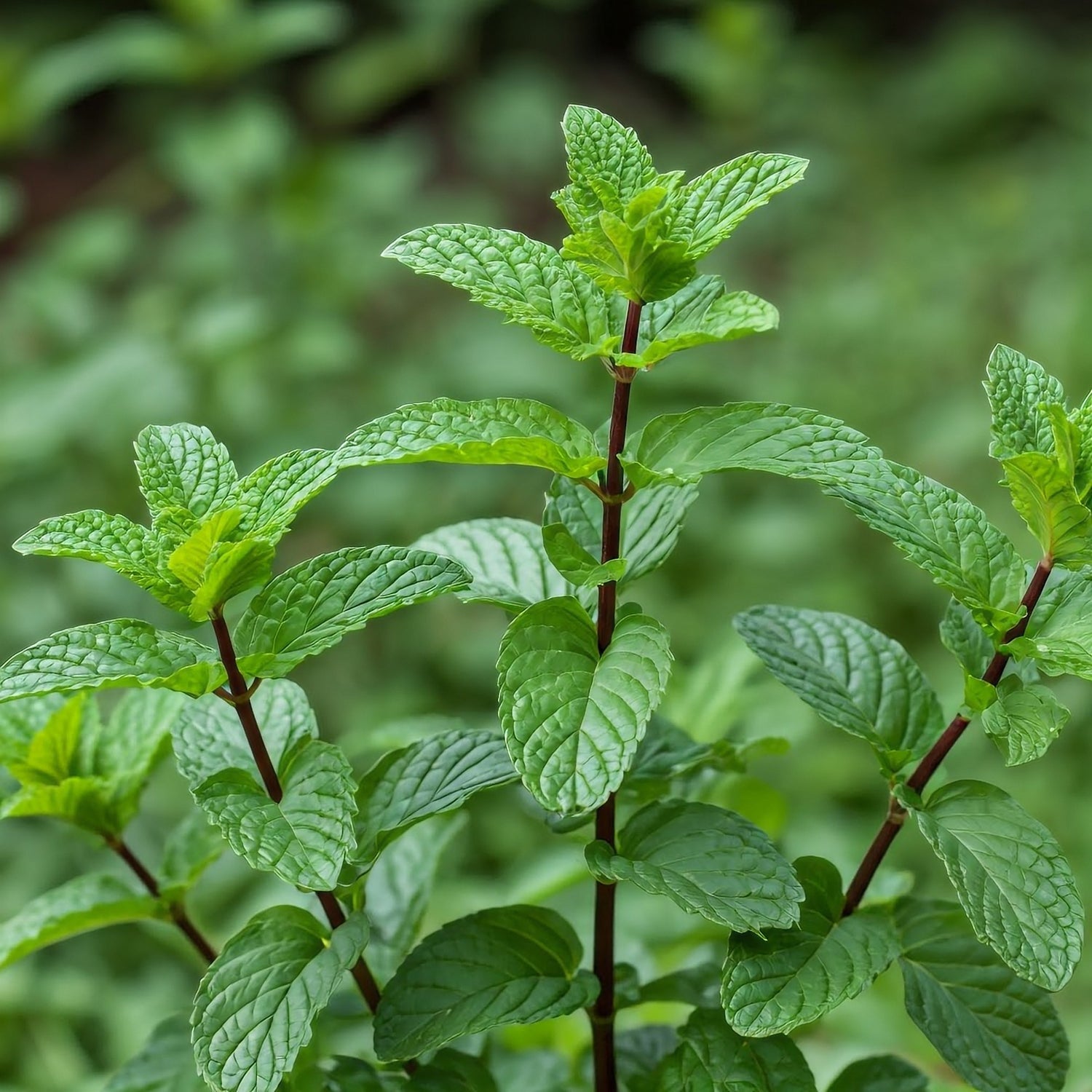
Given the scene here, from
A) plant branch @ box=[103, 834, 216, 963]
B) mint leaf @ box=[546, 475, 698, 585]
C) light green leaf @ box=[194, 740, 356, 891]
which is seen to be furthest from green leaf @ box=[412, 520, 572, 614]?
plant branch @ box=[103, 834, 216, 963]

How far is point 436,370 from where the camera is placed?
6.90 ft

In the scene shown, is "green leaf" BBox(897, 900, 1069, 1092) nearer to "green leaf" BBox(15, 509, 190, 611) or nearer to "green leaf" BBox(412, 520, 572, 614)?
"green leaf" BBox(412, 520, 572, 614)

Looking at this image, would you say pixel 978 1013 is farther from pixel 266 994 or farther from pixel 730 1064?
pixel 266 994

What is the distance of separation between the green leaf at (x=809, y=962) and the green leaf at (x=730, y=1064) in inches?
1.7

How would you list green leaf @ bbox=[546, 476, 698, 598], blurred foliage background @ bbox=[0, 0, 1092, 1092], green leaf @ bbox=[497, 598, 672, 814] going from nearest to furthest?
green leaf @ bbox=[497, 598, 672, 814]
green leaf @ bbox=[546, 476, 698, 598]
blurred foliage background @ bbox=[0, 0, 1092, 1092]

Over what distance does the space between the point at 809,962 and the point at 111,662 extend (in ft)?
1.05

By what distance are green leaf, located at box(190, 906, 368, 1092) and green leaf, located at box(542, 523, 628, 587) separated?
0.18 m

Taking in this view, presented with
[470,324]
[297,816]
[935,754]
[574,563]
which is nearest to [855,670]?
[935,754]

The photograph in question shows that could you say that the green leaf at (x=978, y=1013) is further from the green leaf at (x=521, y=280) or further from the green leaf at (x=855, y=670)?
the green leaf at (x=521, y=280)

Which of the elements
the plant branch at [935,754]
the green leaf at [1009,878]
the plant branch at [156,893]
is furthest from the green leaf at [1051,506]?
the plant branch at [156,893]

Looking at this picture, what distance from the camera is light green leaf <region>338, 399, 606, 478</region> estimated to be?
1.69 ft

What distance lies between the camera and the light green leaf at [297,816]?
51 cm

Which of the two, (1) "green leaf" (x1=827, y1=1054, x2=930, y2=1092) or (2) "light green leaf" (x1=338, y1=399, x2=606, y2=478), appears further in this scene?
(1) "green leaf" (x1=827, y1=1054, x2=930, y2=1092)

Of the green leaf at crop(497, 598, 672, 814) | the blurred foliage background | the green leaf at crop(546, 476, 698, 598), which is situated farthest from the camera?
the blurred foliage background
